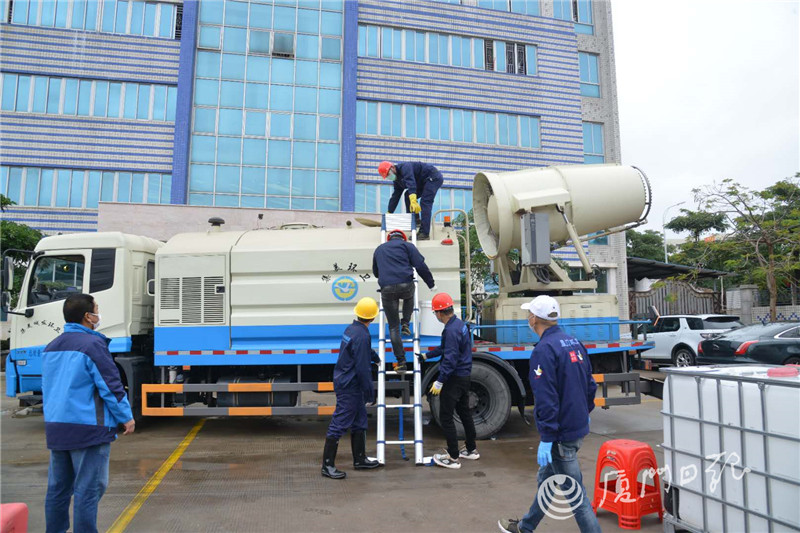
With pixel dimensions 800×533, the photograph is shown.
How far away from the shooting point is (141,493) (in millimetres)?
4867

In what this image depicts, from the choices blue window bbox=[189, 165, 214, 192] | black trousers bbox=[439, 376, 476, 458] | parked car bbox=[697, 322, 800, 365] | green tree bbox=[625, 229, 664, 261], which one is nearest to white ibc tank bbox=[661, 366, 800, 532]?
black trousers bbox=[439, 376, 476, 458]

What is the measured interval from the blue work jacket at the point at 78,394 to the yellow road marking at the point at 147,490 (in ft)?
3.74

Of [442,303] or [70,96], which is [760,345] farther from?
[70,96]

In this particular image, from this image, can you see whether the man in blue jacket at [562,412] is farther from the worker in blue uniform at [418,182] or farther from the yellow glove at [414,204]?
the worker in blue uniform at [418,182]

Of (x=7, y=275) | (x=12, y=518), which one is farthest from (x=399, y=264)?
(x=7, y=275)

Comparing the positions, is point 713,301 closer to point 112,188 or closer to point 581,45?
point 581,45

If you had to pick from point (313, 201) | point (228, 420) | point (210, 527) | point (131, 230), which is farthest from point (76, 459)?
point (313, 201)

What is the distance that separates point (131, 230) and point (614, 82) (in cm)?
2114

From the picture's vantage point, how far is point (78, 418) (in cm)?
334

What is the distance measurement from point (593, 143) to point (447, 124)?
7.37m

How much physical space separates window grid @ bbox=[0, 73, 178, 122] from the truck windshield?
44.4 feet

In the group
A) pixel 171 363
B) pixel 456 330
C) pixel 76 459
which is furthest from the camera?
pixel 171 363

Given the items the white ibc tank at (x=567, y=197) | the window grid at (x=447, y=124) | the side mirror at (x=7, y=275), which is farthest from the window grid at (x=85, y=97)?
the white ibc tank at (x=567, y=197)

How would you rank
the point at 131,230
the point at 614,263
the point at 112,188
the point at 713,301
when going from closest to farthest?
the point at 131,230 < the point at 112,188 < the point at 713,301 < the point at 614,263
